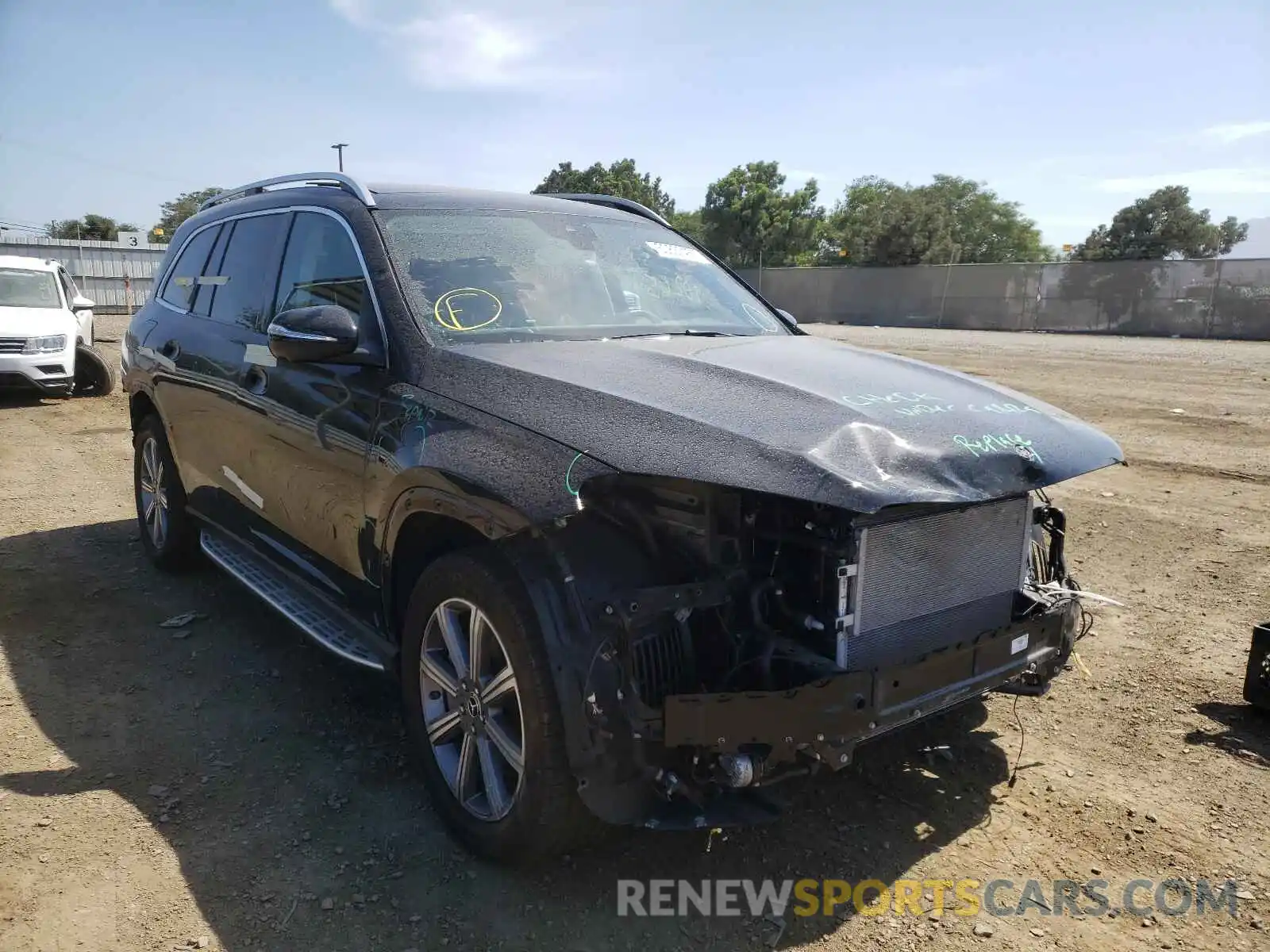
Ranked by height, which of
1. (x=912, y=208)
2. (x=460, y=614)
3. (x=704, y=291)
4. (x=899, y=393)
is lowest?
(x=460, y=614)

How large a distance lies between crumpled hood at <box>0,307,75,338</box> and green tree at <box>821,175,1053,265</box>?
1712 inches

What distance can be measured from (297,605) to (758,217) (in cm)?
5913

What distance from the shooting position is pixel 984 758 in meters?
3.48

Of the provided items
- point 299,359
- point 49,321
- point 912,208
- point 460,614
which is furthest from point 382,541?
point 912,208

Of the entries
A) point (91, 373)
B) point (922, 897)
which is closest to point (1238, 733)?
point (922, 897)

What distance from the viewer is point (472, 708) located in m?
2.80

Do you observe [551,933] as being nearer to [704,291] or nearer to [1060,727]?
[1060,727]

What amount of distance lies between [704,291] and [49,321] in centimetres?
1192

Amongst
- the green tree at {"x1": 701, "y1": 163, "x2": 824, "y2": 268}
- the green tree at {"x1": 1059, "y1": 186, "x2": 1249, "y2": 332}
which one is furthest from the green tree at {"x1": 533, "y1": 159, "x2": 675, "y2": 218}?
the green tree at {"x1": 1059, "y1": 186, "x2": 1249, "y2": 332}

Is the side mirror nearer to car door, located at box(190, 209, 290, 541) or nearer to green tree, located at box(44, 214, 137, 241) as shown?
car door, located at box(190, 209, 290, 541)

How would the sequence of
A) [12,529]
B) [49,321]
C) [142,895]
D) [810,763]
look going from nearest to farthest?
[810,763] < [142,895] < [12,529] < [49,321]

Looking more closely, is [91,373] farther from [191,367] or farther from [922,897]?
[922,897]

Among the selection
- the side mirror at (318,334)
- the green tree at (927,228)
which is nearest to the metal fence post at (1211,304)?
the green tree at (927,228)

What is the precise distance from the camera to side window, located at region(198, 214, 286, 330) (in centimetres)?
420
